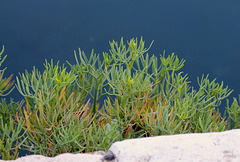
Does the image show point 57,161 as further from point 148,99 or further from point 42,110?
point 148,99

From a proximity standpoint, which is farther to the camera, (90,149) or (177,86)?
(177,86)

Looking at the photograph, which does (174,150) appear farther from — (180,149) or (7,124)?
(7,124)

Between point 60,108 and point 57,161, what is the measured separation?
31 cm

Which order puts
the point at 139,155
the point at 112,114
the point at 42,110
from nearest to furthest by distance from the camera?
the point at 139,155 < the point at 42,110 < the point at 112,114

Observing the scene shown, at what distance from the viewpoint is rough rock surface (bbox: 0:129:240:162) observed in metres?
0.91

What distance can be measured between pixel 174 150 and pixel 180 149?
2cm

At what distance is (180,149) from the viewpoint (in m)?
0.94

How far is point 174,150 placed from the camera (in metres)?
0.93

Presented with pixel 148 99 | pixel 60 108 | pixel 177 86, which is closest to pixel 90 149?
pixel 60 108

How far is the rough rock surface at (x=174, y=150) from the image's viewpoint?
35.9 inches

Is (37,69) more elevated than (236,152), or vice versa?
(37,69)

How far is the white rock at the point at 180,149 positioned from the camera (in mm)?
912

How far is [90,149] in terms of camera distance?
4.05 ft

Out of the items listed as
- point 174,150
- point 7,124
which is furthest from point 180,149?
point 7,124
